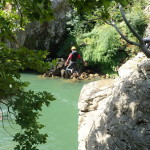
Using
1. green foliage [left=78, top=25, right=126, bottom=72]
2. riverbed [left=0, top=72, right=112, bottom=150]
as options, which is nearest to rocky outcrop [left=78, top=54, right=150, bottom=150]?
riverbed [left=0, top=72, right=112, bottom=150]

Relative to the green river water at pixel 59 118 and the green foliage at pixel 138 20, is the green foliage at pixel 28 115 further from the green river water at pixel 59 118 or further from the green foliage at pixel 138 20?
the green foliage at pixel 138 20

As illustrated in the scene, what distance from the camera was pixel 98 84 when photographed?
241 inches

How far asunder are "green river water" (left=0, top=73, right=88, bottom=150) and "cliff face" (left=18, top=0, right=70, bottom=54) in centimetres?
347

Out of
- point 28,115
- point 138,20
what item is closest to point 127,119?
point 28,115

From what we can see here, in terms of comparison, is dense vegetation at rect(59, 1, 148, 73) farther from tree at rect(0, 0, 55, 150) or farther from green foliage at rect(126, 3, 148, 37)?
tree at rect(0, 0, 55, 150)

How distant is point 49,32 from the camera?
64.5 ft

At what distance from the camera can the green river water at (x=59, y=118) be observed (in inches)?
303

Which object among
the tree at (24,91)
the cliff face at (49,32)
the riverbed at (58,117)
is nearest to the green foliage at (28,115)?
the tree at (24,91)

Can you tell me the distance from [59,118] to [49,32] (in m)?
10.7

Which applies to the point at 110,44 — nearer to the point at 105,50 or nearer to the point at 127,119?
the point at 105,50

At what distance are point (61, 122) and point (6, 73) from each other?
669cm

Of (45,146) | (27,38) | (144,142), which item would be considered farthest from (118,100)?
(27,38)

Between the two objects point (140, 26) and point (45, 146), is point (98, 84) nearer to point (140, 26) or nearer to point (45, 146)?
point (45, 146)

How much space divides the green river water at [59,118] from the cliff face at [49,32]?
11.4ft
